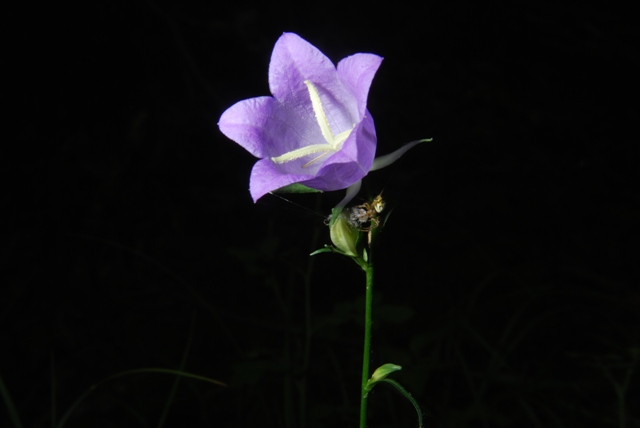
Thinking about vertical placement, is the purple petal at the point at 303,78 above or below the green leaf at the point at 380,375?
above

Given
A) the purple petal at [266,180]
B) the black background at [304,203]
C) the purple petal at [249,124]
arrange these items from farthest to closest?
the black background at [304,203], the purple petal at [249,124], the purple petal at [266,180]

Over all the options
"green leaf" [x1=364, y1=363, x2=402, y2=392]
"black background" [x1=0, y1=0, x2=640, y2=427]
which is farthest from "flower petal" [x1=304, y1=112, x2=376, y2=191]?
"black background" [x1=0, y1=0, x2=640, y2=427]

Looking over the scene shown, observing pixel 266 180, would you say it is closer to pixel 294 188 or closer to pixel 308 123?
pixel 294 188

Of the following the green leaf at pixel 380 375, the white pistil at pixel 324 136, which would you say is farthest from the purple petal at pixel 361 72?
the green leaf at pixel 380 375

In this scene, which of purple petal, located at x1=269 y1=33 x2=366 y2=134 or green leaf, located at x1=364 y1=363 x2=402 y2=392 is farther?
purple petal, located at x1=269 y1=33 x2=366 y2=134

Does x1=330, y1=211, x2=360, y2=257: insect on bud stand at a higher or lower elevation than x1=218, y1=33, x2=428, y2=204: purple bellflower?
lower

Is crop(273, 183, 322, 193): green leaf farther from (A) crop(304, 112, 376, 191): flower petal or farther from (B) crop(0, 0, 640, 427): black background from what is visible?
(B) crop(0, 0, 640, 427): black background

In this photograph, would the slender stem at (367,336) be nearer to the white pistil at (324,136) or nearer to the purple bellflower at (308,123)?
the purple bellflower at (308,123)
